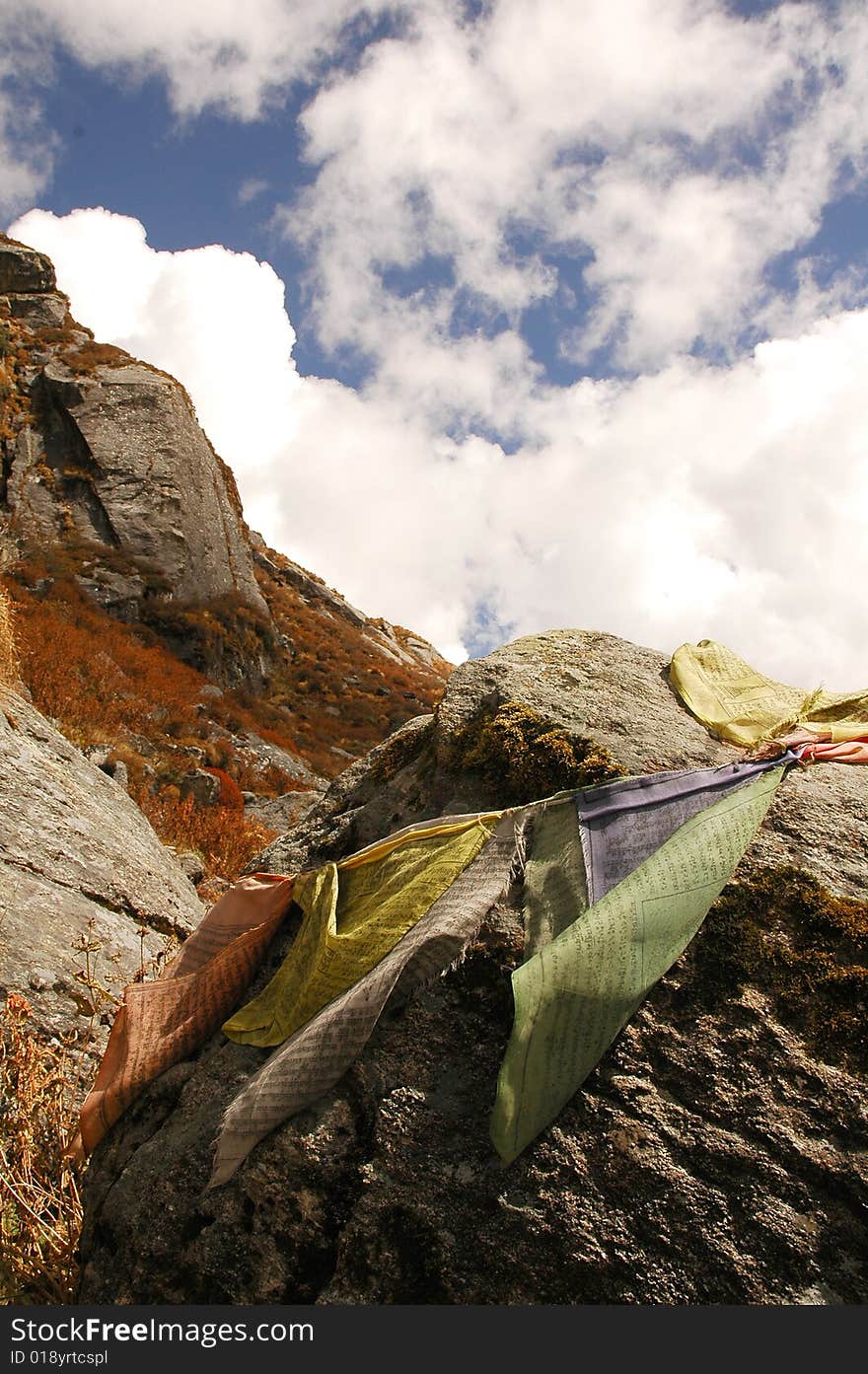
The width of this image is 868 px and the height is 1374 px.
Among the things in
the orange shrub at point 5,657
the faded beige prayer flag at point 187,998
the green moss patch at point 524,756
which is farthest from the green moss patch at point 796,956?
the orange shrub at point 5,657

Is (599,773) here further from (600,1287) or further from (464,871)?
(600,1287)

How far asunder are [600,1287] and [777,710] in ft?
8.60

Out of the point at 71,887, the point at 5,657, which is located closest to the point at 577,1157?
the point at 71,887

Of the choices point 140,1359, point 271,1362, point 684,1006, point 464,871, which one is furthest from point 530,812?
point 140,1359

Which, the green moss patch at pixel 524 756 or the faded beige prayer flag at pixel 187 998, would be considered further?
the green moss patch at pixel 524 756

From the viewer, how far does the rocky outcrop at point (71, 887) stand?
4.91 meters

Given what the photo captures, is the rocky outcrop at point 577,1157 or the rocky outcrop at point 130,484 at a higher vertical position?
the rocky outcrop at point 130,484

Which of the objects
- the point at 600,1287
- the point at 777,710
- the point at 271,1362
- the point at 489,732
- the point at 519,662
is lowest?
the point at 271,1362

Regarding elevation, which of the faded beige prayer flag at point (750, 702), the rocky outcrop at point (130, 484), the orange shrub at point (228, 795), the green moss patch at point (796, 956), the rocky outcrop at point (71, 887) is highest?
the rocky outcrop at point (130, 484)

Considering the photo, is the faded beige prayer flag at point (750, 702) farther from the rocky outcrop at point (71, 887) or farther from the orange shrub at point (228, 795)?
the orange shrub at point (228, 795)

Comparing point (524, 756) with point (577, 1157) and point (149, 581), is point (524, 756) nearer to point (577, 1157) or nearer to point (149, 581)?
point (577, 1157)

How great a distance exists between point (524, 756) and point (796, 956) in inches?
57.1

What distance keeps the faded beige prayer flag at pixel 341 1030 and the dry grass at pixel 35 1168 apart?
1080mm

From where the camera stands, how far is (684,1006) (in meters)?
2.62
